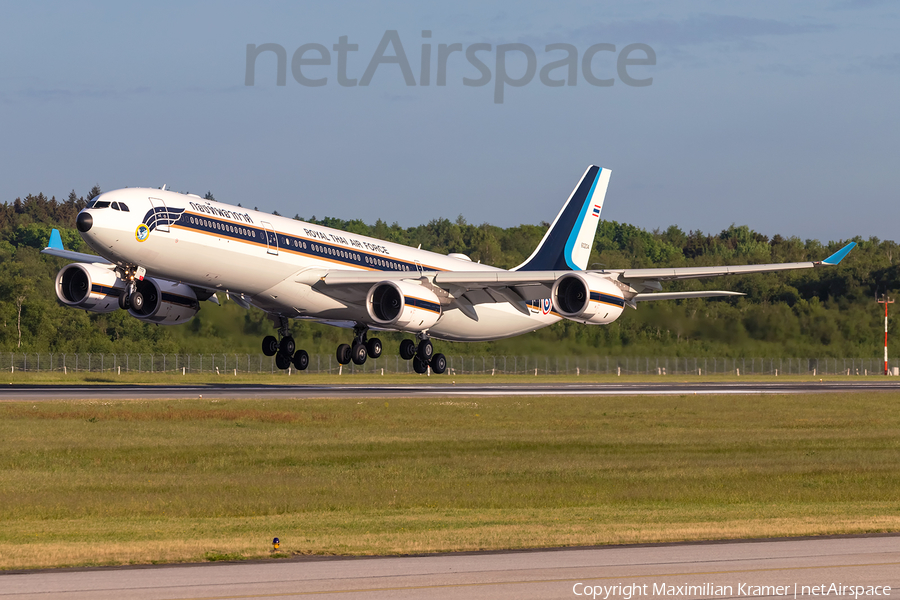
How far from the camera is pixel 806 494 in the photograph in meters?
31.6

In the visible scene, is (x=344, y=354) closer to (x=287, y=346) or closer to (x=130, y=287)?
(x=287, y=346)

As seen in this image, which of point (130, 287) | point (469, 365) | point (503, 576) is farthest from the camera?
point (469, 365)

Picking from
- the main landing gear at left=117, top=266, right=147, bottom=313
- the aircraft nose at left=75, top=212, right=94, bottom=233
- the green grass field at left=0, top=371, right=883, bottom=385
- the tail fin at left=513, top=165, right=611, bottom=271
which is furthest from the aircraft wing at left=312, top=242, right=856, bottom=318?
the green grass field at left=0, top=371, right=883, bottom=385

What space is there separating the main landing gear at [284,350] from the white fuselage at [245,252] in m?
4.06

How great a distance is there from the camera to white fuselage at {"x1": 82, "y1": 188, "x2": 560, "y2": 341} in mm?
41781

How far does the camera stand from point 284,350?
56.5m

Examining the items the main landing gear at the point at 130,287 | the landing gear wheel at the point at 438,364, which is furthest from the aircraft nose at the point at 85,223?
the landing gear wheel at the point at 438,364

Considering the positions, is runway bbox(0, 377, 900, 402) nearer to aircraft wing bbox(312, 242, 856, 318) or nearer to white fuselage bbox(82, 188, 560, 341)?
white fuselage bbox(82, 188, 560, 341)

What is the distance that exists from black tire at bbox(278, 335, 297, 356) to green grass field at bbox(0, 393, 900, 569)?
299cm

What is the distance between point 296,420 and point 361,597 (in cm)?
3625

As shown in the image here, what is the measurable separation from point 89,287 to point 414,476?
21.9 m

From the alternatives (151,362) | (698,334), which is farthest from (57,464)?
(151,362)

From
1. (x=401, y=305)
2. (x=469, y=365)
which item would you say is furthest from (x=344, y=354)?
(x=469, y=365)

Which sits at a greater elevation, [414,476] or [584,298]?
[584,298]
